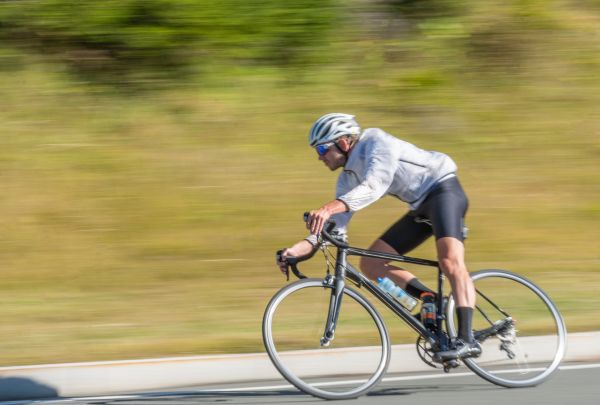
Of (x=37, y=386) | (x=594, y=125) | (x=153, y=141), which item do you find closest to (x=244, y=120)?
(x=153, y=141)

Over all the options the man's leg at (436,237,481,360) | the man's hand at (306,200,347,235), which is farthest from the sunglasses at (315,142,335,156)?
the man's leg at (436,237,481,360)

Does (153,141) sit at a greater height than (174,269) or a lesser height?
greater

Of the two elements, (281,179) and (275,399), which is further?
(281,179)

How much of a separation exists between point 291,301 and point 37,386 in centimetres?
173

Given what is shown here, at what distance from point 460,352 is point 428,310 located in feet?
1.13

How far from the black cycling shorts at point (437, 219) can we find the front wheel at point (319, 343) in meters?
0.53

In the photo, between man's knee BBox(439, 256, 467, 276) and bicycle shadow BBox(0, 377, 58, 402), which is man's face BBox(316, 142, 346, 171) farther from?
bicycle shadow BBox(0, 377, 58, 402)

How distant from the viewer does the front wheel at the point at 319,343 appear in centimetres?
587

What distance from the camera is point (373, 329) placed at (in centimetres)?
632

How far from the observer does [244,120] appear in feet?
38.0

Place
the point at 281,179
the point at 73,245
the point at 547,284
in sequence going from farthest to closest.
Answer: the point at 281,179 → the point at 73,245 → the point at 547,284

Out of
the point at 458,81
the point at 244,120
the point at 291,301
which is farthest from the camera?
the point at 458,81

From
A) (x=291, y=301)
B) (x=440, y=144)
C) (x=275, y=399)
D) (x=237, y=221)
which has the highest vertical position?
(x=440, y=144)

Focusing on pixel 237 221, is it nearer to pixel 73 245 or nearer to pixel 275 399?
pixel 73 245
